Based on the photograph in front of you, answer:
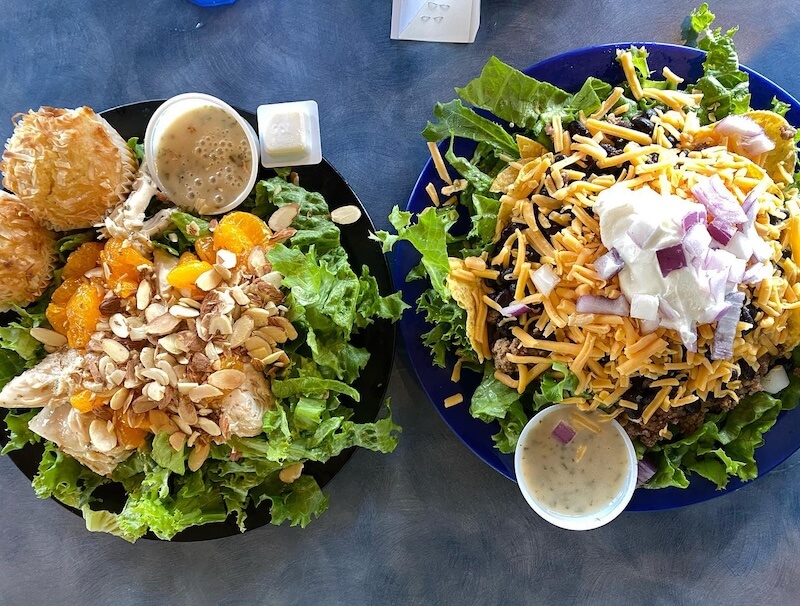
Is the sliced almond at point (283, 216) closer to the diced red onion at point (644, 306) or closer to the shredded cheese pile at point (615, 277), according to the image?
the shredded cheese pile at point (615, 277)

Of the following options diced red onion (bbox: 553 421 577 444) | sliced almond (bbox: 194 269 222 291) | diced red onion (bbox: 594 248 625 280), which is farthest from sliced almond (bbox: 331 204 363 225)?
diced red onion (bbox: 553 421 577 444)

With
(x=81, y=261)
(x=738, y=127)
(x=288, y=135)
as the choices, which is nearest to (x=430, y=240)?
(x=288, y=135)

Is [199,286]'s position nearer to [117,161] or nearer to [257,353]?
[257,353]

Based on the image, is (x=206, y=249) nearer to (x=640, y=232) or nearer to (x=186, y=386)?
(x=186, y=386)

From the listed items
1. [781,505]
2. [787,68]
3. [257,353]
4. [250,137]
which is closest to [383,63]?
[250,137]

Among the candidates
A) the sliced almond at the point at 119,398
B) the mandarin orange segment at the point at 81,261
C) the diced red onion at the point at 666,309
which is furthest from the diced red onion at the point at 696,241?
the mandarin orange segment at the point at 81,261
